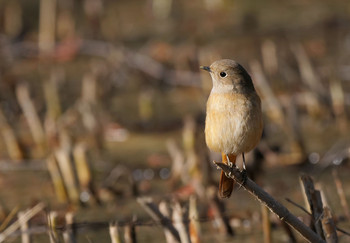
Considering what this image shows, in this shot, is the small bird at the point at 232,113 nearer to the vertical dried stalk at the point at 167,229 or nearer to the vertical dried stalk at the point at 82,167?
the vertical dried stalk at the point at 167,229

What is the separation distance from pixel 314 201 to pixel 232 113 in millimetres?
658

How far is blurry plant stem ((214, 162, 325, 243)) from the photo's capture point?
10.3ft

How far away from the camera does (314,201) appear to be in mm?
3607

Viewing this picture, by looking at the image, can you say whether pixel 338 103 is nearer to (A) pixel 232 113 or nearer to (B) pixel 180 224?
(B) pixel 180 224

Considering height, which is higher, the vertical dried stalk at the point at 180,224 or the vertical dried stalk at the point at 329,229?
the vertical dried stalk at the point at 180,224

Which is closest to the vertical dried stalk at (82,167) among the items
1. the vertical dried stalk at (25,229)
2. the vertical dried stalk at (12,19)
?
the vertical dried stalk at (25,229)

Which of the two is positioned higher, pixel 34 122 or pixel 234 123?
pixel 34 122

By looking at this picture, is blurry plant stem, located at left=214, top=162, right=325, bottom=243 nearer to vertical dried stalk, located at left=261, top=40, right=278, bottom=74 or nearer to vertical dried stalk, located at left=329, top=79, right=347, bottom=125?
vertical dried stalk, located at left=329, top=79, right=347, bottom=125

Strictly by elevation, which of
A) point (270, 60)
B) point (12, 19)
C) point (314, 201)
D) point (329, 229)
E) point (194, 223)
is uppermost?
point (12, 19)

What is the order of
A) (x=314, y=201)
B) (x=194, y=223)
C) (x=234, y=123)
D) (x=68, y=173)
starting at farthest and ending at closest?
(x=68, y=173) < (x=194, y=223) < (x=314, y=201) < (x=234, y=123)

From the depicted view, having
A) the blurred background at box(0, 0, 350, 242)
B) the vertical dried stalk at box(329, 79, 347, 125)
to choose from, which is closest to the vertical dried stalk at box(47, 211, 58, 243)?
the blurred background at box(0, 0, 350, 242)

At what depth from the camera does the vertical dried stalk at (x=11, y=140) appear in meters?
6.89

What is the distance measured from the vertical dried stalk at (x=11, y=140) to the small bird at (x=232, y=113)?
3.83 metres

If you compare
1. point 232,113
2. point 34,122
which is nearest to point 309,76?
point 34,122
